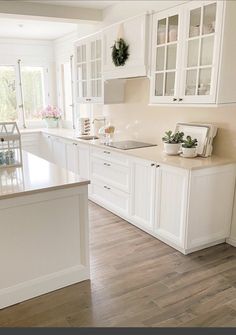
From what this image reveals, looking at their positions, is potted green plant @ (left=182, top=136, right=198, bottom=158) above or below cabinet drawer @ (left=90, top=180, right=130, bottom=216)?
above

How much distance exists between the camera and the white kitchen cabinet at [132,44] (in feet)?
10.1

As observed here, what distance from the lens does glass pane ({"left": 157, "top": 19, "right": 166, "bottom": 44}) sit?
2869 millimetres

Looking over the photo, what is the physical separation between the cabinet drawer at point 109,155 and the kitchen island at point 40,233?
1.06 metres

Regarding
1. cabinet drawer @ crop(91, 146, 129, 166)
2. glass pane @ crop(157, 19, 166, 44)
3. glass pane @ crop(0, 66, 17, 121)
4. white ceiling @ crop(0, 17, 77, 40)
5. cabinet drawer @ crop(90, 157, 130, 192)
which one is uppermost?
white ceiling @ crop(0, 17, 77, 40)

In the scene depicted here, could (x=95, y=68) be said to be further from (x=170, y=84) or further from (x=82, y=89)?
(x=170, y=84)

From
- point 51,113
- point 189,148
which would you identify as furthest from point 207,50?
point 51,113

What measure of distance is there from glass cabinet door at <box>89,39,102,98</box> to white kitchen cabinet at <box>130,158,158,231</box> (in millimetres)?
1374

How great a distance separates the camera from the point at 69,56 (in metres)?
5.34

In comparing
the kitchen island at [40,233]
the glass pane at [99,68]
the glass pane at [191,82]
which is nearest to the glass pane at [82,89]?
the glass pane at [99,68]

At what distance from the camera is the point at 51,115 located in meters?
5.79

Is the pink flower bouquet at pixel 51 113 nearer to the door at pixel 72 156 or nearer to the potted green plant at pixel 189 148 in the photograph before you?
the door at pixel 72 156

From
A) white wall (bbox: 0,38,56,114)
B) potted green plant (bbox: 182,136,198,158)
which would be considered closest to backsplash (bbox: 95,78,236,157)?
potted green plant (bbox: 182,136,198,158)

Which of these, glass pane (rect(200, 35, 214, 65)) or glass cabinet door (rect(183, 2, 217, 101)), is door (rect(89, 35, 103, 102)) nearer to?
glass cabinet door (rect(183, 2, 217, 101))

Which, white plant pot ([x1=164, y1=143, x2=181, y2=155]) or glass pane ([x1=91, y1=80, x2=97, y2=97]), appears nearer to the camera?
white plant pot ([x1=164, y1=143, x2=181, y2=155])
